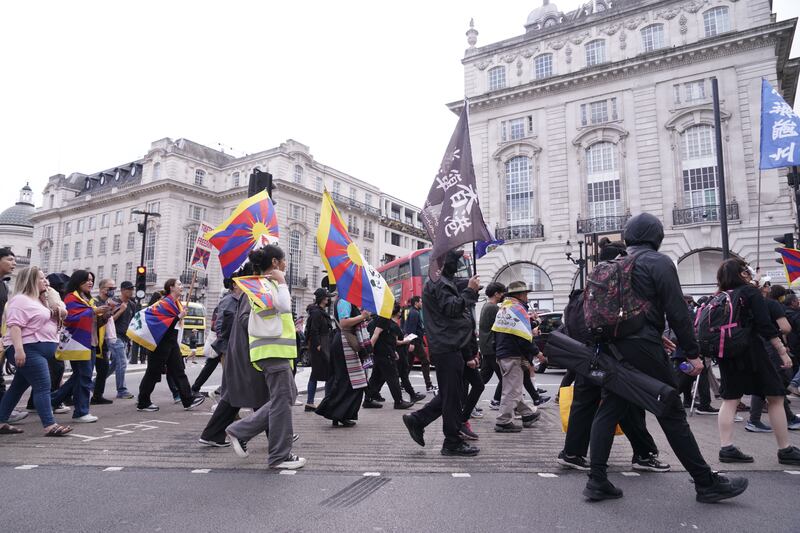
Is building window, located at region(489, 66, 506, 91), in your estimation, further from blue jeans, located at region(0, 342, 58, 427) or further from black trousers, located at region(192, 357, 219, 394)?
blue jeans, located at region(0, 342, 58, 427)

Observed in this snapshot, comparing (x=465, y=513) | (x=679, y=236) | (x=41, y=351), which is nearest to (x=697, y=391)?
(x=465, y=513)

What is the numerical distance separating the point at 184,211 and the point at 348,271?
48860 millimetres

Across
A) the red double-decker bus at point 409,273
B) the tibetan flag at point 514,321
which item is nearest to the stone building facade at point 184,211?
the red double-decker bus at point 409,273

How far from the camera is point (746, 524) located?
9.98ft

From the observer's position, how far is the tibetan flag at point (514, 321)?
637 cm

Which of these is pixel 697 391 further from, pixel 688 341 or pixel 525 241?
pixel 525 241

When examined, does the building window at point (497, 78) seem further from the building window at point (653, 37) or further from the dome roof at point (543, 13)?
the building window at point (653, 37)

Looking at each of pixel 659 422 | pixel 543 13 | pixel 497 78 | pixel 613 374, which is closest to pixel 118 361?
pixel 613 374

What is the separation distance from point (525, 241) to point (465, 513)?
3015cm

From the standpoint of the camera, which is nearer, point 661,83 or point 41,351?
point 41,351

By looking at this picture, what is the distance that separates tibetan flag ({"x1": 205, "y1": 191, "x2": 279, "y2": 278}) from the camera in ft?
24.2

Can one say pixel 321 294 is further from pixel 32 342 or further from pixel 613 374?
pixel 613 374

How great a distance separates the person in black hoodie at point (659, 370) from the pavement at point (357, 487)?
134mm

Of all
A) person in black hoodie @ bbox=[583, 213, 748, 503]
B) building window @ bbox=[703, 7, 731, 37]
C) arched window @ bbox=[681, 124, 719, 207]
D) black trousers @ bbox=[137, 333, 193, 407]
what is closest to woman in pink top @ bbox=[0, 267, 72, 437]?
black trousers @ bbox=[137, 333, 193, 407]
